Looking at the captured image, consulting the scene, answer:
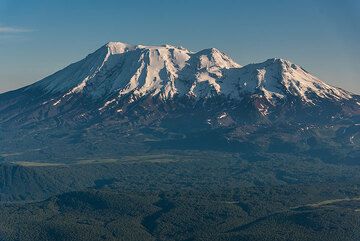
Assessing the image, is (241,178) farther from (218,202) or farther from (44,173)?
(44,173)

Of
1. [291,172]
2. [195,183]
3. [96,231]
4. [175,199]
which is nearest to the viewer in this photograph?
[96,231]

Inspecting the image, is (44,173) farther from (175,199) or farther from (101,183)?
(175,199)

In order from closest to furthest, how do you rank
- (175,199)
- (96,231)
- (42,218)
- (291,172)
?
(96,231), (42,218), (175,199), (291,172)

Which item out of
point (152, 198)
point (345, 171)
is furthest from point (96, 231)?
point (345, 171)

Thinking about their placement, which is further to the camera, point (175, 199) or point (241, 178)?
point (241, 178)

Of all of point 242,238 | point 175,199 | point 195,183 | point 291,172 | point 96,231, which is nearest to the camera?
point 242,238

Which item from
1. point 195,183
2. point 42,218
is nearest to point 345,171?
point 195,183
